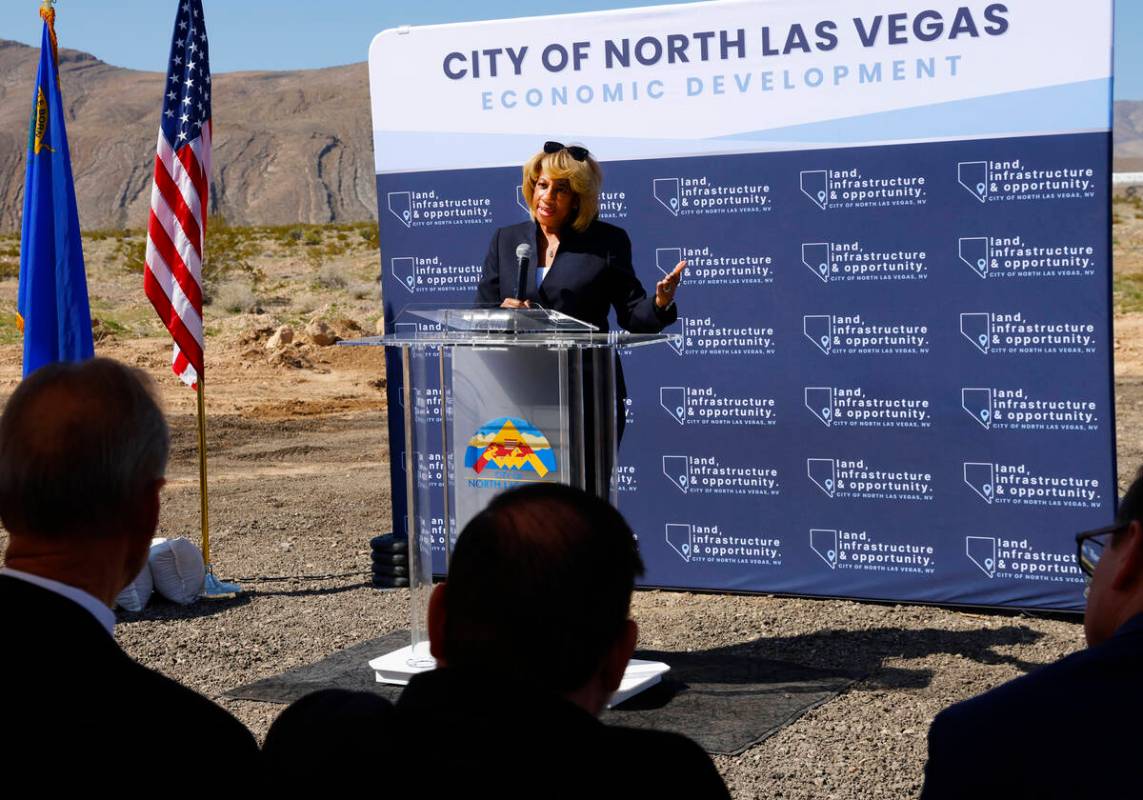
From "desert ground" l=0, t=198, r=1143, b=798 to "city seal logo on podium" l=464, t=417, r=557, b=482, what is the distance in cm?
122

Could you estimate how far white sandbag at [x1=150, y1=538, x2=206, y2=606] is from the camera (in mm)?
7305

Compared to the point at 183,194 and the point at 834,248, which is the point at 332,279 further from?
the point at 834,248

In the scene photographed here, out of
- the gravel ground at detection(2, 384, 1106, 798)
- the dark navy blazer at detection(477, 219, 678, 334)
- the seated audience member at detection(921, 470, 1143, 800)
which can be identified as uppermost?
the dark navy blazer at detection(477, 219, 678, 334)

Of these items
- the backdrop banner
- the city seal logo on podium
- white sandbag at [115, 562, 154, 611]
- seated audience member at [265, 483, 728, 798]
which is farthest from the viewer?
white sandbag at [115, 562, 154, 611]

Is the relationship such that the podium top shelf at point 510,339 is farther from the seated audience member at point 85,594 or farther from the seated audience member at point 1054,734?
the seated audience member at point 1054,734

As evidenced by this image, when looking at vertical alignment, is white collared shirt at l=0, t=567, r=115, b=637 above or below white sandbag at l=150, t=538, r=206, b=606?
above

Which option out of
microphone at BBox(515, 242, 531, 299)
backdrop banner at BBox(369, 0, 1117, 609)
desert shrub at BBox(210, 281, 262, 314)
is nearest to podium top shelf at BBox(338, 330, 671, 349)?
microphone at BBox(515, 242, 531, 299)

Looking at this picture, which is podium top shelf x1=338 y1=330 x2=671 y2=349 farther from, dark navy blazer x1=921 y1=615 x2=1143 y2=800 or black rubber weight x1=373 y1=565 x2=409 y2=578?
dark navy blazer x1=921 y1=615 x2=1143 y2=800

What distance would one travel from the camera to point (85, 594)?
184 centimetres

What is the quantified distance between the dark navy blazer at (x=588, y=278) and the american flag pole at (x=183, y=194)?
232 centimetres

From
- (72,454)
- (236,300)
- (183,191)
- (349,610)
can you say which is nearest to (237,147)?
(236,300)

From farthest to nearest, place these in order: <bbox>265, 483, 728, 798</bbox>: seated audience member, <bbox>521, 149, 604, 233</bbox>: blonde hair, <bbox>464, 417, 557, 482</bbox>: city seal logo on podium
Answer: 1. <bbox>521, 149, 604, 233</bbox>: blonde hair
2. <bbox>464, 417, 557, 482</bbox>: city seal logo on podium
3. <bbox>265, 483, 728, 798</bbox>: seated audience member

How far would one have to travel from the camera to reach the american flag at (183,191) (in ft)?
24.0

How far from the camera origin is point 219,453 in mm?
14242
